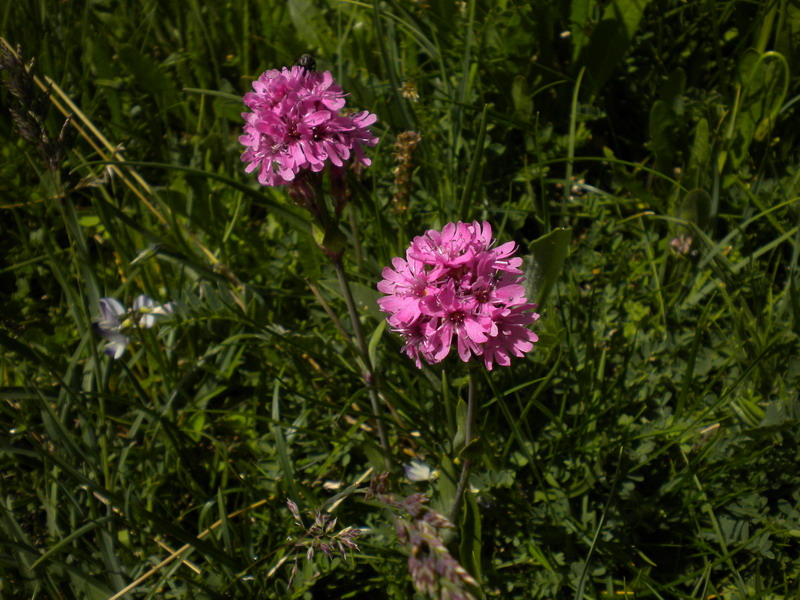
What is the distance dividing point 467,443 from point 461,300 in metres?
0.35

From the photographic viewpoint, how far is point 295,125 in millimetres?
1480

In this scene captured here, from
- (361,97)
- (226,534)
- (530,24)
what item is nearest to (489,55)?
(530,24)

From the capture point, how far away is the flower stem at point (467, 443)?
1388 millimetres

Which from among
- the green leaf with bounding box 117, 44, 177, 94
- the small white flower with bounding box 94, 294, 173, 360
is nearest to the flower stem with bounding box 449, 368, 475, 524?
the small white flower with bounding box 94, 294, 173, 360

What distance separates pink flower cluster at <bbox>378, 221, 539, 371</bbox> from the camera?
1.29 m

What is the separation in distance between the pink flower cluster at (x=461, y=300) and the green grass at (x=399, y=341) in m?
0.23

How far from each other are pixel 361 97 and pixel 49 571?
1746 mm

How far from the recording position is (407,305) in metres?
1.34

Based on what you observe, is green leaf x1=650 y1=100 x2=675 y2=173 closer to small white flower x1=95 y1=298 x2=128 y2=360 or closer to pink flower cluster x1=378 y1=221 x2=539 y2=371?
pink flower cluster x1=378 y1=221 x2=539 y2=371

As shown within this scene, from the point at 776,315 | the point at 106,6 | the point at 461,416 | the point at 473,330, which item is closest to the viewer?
the point at 473,330

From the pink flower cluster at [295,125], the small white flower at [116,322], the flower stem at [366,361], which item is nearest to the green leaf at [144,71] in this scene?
the small white flower at [116,322]

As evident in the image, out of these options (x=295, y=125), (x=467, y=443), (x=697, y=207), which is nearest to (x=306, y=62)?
(x=295, y=125)

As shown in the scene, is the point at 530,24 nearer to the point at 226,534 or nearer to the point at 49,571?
the point at 226,534

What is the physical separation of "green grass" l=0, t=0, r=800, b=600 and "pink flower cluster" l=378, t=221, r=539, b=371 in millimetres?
227
